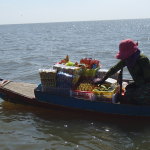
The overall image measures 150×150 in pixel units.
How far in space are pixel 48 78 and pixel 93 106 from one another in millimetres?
1270

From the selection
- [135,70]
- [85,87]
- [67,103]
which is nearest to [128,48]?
[135,70]

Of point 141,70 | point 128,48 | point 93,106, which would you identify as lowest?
point 93,106

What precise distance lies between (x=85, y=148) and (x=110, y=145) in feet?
1.77

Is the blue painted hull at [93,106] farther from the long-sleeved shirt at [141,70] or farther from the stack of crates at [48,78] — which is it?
the long-sleeved shirt at [141,70]

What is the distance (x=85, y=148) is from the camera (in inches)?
277

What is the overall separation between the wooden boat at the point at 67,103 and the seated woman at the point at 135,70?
21 cm

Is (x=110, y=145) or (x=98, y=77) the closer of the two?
(x=110, y=145)

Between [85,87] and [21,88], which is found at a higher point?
[85,87]

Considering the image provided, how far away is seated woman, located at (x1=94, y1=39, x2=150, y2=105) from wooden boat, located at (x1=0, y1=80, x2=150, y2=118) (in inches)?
8.4

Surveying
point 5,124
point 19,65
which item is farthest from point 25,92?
point 19,65

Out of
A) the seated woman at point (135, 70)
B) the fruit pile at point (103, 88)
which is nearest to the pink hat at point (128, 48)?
the seated woman at point (135, 70)

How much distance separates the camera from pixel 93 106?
26.4 feet

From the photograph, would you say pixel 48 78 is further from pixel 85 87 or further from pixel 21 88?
pixel 21 88

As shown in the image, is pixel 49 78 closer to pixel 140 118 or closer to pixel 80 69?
pixel 80 69
